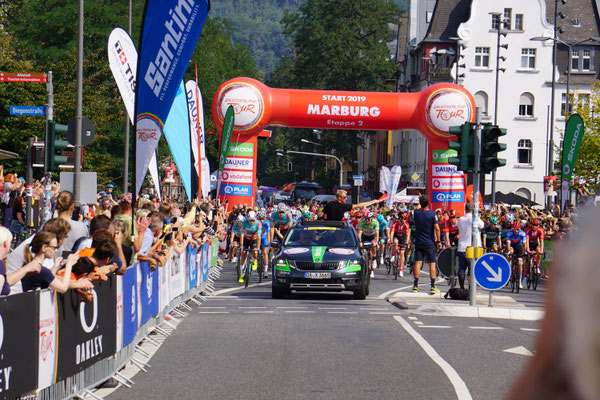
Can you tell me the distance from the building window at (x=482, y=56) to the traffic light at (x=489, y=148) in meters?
58.7

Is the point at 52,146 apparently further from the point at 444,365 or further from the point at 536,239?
the point at 536,239

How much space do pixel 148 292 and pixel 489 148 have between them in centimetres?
763

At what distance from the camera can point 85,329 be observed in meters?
8.26

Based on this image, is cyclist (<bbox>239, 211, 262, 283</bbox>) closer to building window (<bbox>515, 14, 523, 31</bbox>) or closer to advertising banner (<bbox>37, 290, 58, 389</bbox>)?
advertising banner (<bbox>37, 290, 58, 389</bbox>)

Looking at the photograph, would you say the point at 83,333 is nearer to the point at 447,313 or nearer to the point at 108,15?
the point at 447,313

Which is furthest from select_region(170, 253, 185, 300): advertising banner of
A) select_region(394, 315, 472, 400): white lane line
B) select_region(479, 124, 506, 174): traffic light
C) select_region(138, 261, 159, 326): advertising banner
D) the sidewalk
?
select_region(479, 124, 506, 174): traffic light

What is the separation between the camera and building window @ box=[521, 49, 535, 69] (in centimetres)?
7462

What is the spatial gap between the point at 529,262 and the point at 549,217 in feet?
10.7

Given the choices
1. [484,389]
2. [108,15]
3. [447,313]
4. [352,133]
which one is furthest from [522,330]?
[352,133]

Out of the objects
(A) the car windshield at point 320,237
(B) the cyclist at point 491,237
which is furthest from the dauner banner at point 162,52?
(B) the cyclist at point 491,237

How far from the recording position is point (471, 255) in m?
17.9

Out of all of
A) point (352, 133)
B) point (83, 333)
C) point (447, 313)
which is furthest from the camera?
point (352, 133)

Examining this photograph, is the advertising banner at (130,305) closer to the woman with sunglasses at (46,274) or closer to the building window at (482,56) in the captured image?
the woman with sunglasses at (46,274)

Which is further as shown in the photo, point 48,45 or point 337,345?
point 48,45
